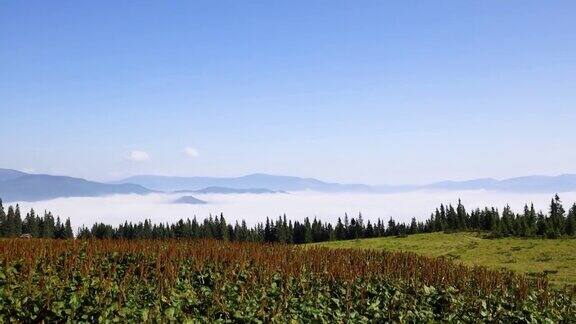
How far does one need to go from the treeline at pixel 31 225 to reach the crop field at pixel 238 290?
340ft

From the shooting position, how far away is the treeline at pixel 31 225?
114m

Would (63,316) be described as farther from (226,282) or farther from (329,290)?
(329,290)

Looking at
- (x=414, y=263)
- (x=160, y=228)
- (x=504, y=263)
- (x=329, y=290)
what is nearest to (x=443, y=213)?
(x=160, y=228)

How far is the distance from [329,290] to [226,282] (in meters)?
3.74

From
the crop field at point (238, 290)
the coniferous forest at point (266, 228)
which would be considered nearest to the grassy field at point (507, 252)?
the crop field at point (238, 290)

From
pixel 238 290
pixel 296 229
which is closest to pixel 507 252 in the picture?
pixel 238 290

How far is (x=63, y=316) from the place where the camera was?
1186cm

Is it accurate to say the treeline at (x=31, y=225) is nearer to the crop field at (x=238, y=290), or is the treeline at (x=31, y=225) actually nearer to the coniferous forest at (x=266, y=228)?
the coniferous forest at (x=266, y=228)

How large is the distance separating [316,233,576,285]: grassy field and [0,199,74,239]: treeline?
298ft

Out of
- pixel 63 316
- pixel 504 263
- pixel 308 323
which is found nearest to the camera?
pixel 63 316

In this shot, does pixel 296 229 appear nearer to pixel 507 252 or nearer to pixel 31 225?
pixel 31 225

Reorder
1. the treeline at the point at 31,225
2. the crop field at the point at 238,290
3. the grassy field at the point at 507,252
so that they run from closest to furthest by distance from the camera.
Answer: the crop field at the point at 238,290 < the grassy field at the point at 507,252 < the treeline at the point at 31,225

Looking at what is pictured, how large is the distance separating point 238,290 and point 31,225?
122435mm

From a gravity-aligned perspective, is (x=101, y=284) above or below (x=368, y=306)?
above
